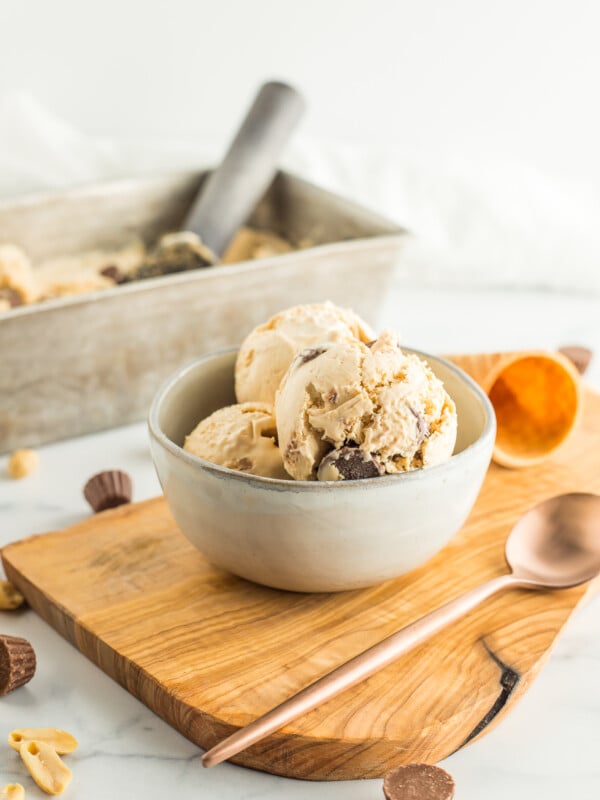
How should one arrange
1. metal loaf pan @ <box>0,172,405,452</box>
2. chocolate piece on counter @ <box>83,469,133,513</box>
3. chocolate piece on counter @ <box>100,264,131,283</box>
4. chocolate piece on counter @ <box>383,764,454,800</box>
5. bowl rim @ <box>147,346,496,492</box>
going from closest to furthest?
1. chocolate piece on counter @ <box>383,764,454,800</box>
2. bowl rim @ <box>147,346,496,492</box>
3. chocolate piece on counter @ <box>83,469,133,513</box>
4. metal loaf pan @ <box>0,172,405,452</box>
5. chocolate piece on counter @ <box>100,264,131,283</box>

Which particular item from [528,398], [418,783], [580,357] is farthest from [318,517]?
[580,357]

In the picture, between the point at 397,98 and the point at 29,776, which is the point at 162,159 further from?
the point at 29,776

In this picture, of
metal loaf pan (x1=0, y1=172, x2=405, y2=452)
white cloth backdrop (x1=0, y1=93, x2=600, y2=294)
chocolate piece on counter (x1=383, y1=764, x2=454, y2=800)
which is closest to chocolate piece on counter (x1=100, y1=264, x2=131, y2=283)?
metal loaf pan (x1=0, y1=172, x2=405, y2=452)

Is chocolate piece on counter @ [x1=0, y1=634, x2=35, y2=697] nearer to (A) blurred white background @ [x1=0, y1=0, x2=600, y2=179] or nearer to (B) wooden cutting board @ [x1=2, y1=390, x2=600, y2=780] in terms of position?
(B) wooden cutting board @ [x1=2, y1=390, x2=600, y2=780]

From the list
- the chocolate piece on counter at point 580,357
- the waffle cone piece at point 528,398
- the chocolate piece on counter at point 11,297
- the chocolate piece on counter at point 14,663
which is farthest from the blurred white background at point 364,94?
the chocolate piece on counter at point 14,663

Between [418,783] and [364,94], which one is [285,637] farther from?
[364,94]

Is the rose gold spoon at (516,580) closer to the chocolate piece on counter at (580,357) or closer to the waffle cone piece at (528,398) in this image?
the waffle cone piece at (528,398)

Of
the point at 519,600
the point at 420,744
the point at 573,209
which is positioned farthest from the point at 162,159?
the point at 420,744
